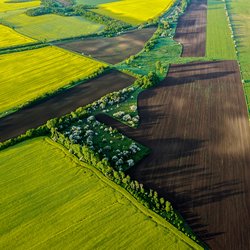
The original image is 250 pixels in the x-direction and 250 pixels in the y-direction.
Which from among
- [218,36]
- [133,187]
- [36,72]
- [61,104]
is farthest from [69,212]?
[218,36]

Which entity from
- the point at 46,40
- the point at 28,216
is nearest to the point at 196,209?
the point at 28,216

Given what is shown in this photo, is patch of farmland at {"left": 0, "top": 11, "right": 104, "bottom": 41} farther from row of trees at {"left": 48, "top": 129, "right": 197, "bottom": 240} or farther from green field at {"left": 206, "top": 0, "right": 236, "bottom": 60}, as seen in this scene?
row of trees at {"left": 48, "top": 129, "right": 197, "bottom": 240}

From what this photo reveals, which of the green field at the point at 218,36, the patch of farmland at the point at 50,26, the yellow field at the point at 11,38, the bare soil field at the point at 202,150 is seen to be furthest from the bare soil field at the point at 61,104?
the yellow field at the point at 11,38

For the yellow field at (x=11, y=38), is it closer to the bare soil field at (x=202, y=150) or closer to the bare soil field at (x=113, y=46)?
the bare soil field at (x=113, y=46)

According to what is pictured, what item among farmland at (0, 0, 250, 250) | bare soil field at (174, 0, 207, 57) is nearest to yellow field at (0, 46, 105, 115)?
farmland at (0, 0, 250, 250)

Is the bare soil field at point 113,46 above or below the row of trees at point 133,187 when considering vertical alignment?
above

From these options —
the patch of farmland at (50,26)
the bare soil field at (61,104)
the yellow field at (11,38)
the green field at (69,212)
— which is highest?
the patch of farmland at (50,26)

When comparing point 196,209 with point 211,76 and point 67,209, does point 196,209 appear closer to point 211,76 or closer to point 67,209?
point 67,209
